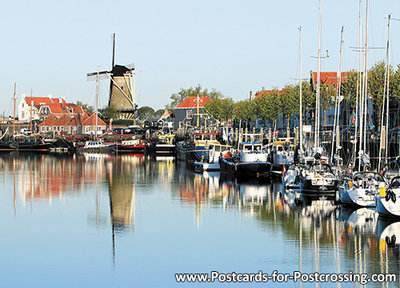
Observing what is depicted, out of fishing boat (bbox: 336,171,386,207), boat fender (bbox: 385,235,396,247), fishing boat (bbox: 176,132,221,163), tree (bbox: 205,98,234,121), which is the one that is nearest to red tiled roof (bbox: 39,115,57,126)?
tree (bbox: 205,98,234,121)

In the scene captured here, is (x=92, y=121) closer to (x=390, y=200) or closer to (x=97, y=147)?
(x=97, y=147)

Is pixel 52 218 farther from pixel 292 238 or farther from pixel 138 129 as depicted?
pixel 138 129

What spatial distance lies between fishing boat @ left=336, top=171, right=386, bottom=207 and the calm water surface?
73 centimetres

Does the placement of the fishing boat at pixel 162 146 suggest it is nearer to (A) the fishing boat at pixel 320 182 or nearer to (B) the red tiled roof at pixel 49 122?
(B) the red tiled roof at pixel 49 122

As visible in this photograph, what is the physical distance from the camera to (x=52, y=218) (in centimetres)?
3994

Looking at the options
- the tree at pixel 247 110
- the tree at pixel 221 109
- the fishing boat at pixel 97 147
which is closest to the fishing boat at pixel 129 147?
the fishing boat at pixel 97 147

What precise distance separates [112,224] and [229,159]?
34011 mm

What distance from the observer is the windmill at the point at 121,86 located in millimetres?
162375

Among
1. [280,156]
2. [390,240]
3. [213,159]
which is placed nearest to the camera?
[390,240]

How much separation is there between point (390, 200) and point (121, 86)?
132529 mm

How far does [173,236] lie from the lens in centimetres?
3353

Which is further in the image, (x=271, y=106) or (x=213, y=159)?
(x=271, y=106)

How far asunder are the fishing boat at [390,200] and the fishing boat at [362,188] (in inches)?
118

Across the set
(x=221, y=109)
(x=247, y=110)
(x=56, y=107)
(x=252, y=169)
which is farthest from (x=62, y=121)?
(x=252, y=169)
